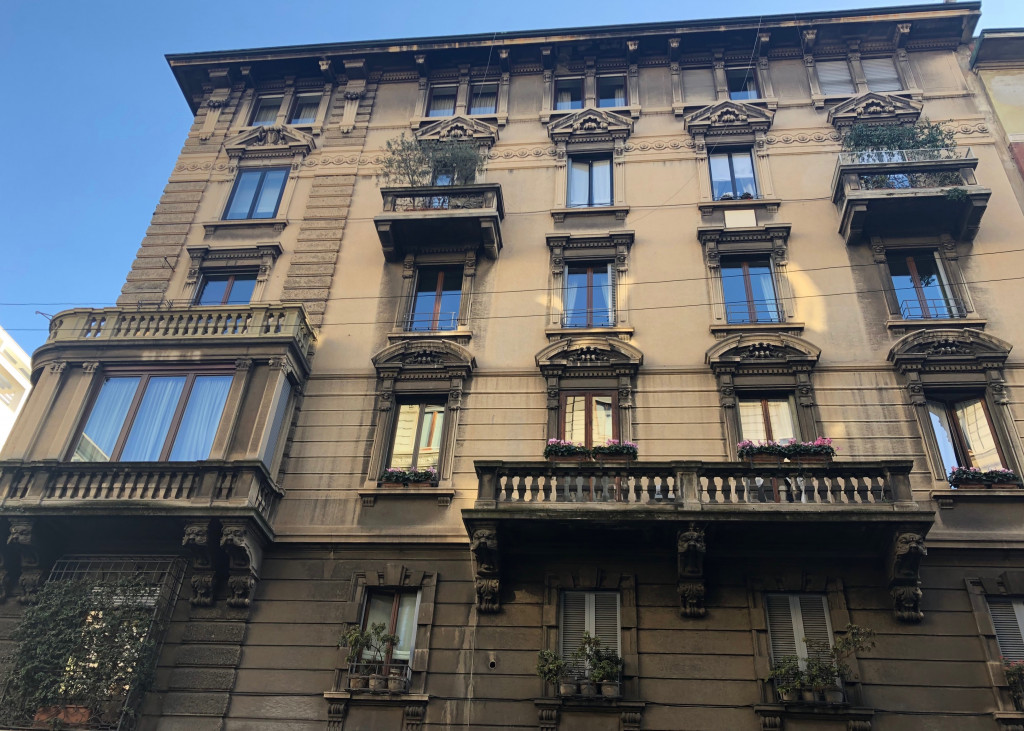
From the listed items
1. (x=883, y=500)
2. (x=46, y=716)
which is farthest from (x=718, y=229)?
(x=46, y=716)

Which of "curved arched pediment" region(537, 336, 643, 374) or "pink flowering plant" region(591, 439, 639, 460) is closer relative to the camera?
"pink flowering plant" region(591, 439, 639, 460)

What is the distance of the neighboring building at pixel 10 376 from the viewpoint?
4209 cm

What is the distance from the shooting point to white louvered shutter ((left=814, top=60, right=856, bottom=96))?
849 inches

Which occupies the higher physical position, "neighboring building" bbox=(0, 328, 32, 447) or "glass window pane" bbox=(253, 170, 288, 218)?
"neighboring building" bbox=(0, 328, 32, 447)

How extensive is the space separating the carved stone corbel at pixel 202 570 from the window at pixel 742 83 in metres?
17.2

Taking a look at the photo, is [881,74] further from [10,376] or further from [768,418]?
[10,376]

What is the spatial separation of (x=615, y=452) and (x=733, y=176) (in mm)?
8962

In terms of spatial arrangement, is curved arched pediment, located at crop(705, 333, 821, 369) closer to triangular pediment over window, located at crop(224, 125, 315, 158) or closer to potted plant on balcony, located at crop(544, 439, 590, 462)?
potted plant on balcony, located at crop(544, 439, 590, 462)

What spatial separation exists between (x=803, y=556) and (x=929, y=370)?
512 centimetres

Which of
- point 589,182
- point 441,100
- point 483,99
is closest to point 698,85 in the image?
point 589,182

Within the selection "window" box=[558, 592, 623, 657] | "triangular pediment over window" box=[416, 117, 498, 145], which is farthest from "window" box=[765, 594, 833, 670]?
"triangular pediment over window" box=[416, 117, 498, 145]

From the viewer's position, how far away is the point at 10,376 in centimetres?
4297

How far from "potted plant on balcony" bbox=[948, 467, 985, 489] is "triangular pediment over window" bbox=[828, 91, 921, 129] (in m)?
9.95

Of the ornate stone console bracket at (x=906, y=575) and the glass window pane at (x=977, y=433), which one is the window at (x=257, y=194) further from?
the glass window pane at (x=977, y=433)
